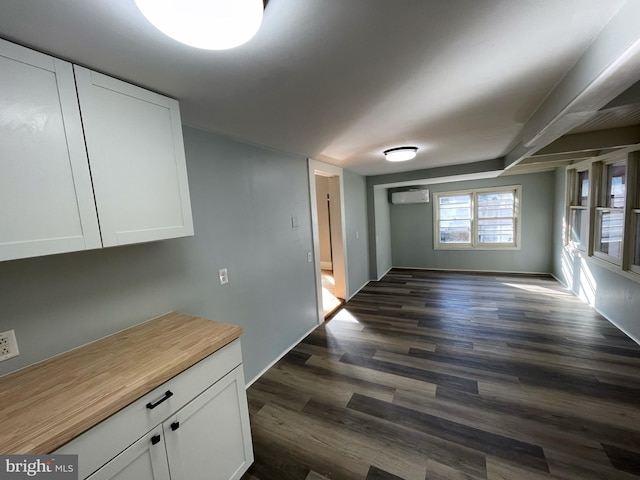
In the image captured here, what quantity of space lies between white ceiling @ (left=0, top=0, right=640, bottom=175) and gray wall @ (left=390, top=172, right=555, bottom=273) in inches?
152

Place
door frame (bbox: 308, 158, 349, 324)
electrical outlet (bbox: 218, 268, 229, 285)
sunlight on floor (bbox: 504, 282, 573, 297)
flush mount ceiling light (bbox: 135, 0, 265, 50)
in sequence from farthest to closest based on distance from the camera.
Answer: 1. sunlight on floor (bbox: 504, 282, 573, 297)
2. door frame (bbox: 308, 158, 349, 324)
3. electrical outlet (bbox: 218, 268, 229, 285)
4. flush mount ceiling light (bbox: 135, 0, 265, 50)

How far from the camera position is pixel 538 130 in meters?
1.93

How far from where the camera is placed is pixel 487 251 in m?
5.54

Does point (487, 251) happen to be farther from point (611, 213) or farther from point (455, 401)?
point (455, 401)

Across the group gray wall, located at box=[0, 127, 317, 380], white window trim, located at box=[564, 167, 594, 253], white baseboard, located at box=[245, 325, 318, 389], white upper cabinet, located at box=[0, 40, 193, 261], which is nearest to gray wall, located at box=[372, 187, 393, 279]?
gray wall, located at box=[0, 127, 317, 380]

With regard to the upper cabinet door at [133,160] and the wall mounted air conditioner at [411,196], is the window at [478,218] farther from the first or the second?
the upper cabinet door at [133,160]

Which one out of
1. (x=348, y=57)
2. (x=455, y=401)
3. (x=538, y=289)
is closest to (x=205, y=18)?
(x=348, y=57)

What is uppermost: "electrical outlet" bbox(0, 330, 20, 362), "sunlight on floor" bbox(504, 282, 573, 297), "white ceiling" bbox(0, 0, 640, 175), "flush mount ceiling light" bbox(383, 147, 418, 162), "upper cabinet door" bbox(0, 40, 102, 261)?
"white ceiling" bbox(0, 0, 640, 175)

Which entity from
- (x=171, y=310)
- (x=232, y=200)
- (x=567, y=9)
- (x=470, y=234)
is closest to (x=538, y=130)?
(x=567, y=9)

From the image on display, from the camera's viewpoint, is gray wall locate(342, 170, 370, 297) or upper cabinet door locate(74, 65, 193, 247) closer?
upper cabinet door locate(74, 65, 193, 247)

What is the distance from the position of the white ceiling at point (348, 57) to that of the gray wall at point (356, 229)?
7.45 feet

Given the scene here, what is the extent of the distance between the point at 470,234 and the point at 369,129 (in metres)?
4.58

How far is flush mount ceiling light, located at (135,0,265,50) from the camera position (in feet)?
2.41

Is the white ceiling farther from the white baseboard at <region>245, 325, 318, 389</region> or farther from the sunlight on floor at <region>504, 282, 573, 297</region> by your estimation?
the sunlight on floor at <region>504, 282, 573, 297</region>
